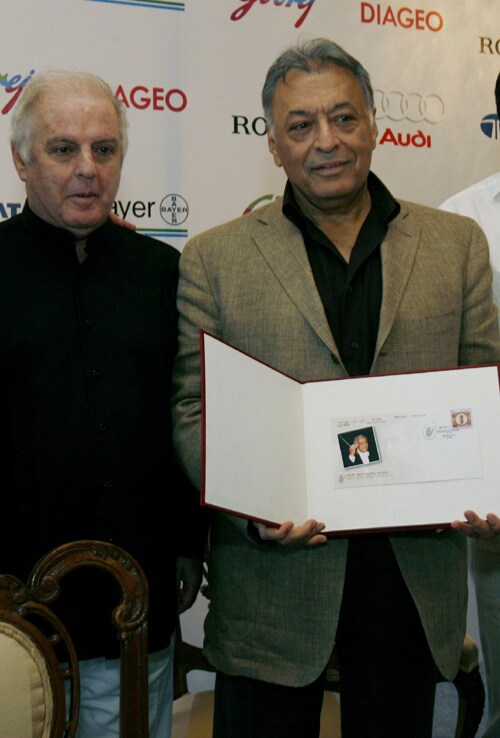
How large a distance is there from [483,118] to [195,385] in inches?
93.1

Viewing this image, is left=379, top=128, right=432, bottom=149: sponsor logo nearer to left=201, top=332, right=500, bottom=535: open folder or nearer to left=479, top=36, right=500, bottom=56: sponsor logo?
left=479, top=36, right=500, bottom=56: sponsor logo

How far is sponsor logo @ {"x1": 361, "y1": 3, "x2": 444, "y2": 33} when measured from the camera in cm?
353

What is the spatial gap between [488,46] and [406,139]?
56 centimetres

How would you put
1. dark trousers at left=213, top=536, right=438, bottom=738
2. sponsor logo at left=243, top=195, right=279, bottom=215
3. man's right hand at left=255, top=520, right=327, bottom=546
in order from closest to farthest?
man's right hand at left=255, top=520, right=327, bottom=546 < dark trousers at left=213, top=536, right=438, bottom=738 < sponsor logo at left=243, top=195, right=279, bottom=215

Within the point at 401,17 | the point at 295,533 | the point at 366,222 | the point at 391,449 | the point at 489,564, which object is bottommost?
the point at 489,564

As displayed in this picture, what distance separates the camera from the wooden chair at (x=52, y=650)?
1446mm

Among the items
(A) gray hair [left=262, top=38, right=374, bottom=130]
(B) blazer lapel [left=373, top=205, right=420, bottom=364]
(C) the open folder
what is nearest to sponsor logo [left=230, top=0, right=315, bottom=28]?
(A) gray hair [left=262, top=38, right=374, bottom=130]

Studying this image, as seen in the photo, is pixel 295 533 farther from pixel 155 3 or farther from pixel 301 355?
pixel 155 3

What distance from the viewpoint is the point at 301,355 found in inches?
73.2

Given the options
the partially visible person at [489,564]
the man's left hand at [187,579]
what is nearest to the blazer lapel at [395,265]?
the partially visible person at [489,564]

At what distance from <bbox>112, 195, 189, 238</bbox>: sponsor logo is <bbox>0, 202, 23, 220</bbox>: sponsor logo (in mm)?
338

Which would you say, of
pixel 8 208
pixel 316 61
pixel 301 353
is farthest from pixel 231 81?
pixel 301 353

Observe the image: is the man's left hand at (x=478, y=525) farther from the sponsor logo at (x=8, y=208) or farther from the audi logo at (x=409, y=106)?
the audi logo at (x=409, y=106)

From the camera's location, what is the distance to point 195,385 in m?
1.94
